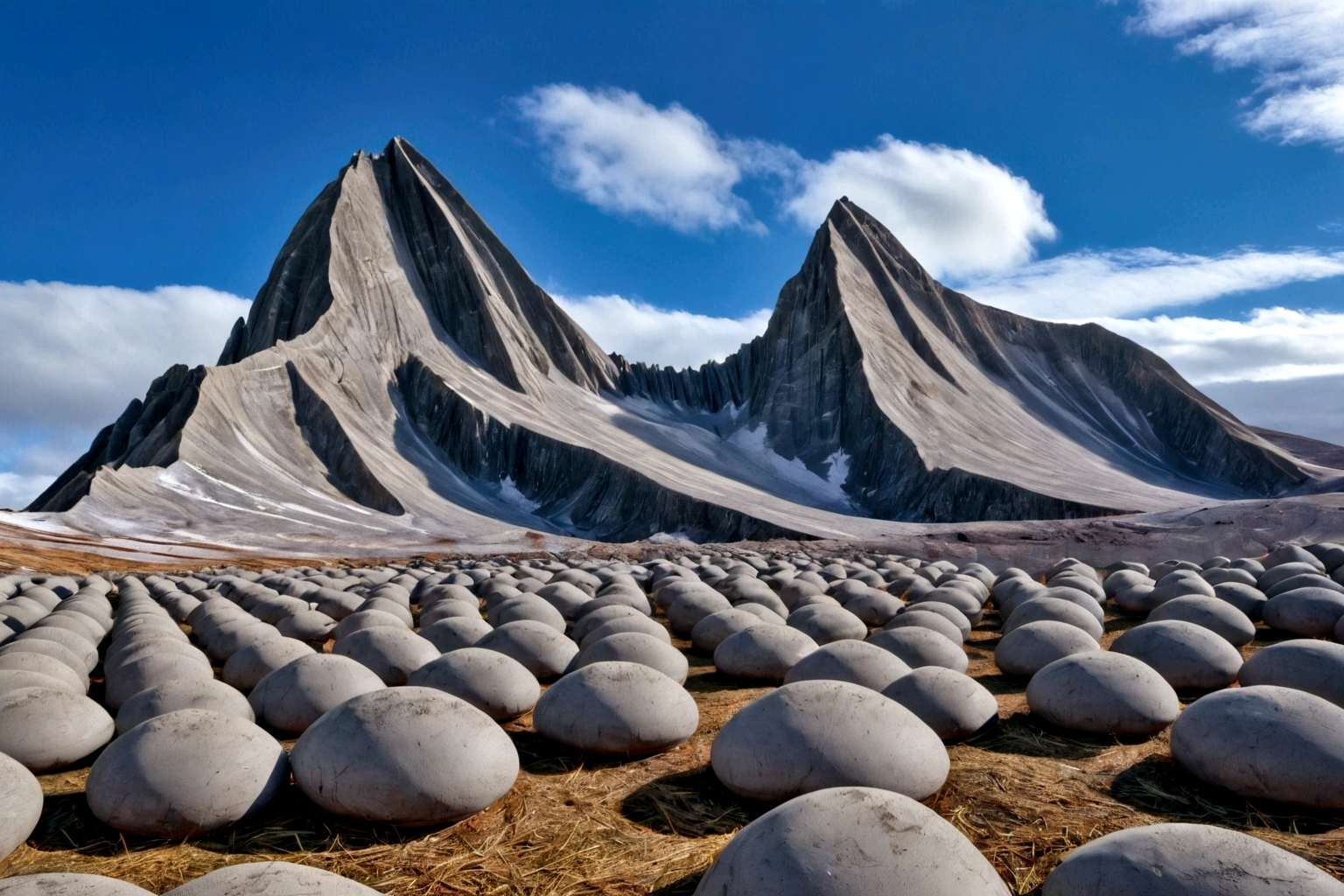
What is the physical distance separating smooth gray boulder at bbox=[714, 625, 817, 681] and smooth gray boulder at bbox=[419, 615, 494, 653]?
2.44m

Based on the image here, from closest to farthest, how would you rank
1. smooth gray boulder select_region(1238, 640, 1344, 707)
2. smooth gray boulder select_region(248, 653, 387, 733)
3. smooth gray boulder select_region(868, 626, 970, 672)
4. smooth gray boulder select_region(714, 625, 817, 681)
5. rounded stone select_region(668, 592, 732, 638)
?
smooth gray boulder select_region(248, 653, 387, 733) → smooth gray boulder select_region(1238, 640, 1344, 707) → smooth gray boulder select_region(868, 626, 970, 672) → smooth gray boulder select_region(714, 625, 817, 681) → rounded stone select_region(668, 592, 732, 638)

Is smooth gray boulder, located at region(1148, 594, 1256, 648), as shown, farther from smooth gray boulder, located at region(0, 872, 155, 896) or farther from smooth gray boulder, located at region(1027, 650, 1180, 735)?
smooth gray boulder, located at region(0, 872, 155, 896)

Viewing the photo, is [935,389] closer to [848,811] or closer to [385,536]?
[385,536]

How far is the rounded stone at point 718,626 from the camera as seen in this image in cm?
955

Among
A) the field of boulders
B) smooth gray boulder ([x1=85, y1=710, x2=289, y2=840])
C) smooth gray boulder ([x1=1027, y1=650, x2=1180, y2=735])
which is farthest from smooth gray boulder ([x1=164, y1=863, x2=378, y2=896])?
smooth gray boulder ([x1=1027, y1=650, x2=1180, y2=735])

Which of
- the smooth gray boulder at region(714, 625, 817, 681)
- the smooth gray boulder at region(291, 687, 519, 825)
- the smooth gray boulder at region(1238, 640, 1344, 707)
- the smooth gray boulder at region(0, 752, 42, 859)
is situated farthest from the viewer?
the smooth gray boulder at region(714, 625, 817, 681)

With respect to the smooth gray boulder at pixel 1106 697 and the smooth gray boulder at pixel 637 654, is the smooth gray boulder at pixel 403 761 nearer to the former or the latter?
the smooth gray boulder at pixel 637 654

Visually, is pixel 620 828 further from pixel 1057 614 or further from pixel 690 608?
pixel 1057 614

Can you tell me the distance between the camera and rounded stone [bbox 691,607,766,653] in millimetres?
9555

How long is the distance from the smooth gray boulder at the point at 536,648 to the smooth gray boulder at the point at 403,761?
3121 mm

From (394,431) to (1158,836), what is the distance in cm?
5715

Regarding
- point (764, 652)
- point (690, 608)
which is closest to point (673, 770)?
point (764, 652)

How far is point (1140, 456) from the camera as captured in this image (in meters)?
72.7

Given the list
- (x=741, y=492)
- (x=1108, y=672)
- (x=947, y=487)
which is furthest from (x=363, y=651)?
(x=947, y=487)
